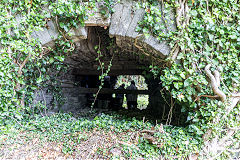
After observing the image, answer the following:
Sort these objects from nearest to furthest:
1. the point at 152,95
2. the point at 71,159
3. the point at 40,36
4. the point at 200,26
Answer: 1. the point at 71,159
2. the point at 200,26
3. the point at 40,36
4. the point at 152,95

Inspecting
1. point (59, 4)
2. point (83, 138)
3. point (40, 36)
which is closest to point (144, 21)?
point (59, 4)

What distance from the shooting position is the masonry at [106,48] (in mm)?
2227

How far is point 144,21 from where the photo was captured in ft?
7.05

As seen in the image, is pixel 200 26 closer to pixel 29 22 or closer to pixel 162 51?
pixel 162 51

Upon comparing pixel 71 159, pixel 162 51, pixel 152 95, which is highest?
pixel 162 51

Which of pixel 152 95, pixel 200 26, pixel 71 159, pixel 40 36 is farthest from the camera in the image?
pixel 152 95

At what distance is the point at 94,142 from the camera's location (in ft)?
7.10

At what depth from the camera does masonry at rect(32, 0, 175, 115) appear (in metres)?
2.23

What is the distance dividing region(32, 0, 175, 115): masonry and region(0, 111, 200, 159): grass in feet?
2.05

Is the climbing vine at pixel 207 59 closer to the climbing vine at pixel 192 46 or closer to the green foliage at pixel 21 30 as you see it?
the climbing vine at pixel 192 46

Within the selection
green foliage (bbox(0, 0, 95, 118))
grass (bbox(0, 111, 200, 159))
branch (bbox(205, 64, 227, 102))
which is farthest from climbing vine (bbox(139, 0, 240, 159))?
green foliage (bbox(0, 0, 95, 118))

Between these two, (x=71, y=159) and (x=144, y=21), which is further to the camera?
(x=144, y=21)

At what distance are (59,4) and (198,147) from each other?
263cm

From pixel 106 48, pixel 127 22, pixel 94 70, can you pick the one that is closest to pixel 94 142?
pixel 127 22
